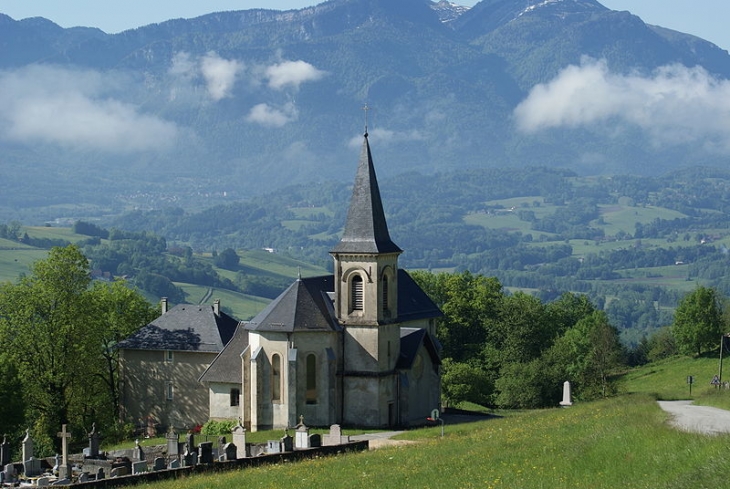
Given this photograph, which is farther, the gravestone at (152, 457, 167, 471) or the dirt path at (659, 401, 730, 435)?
the gravestone at (152, 457, 167, 471)

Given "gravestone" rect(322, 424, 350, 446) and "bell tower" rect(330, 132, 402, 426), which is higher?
"bell tower" rect(330, 132, 402, 426)

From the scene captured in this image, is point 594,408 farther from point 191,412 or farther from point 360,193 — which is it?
point 191,412

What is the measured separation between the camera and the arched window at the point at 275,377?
63.5m

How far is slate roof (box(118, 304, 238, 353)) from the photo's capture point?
71125 mm

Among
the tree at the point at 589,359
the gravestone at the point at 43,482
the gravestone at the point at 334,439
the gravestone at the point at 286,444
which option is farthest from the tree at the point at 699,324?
the gravestone at the point at 43,482

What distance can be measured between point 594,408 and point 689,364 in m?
43.5

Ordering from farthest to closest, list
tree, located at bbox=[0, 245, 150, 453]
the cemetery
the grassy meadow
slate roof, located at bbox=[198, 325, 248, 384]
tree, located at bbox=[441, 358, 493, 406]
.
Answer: tree, located at bbox=[441, 358, 493, 406], slate roof, located at bbox=[198, 325, 248, 384], tree, located at bbox=[0, 245, 150, 453], the cemetery, the grassy meadow

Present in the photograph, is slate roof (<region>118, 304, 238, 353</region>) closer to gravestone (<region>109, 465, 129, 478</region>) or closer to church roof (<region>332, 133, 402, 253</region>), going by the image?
church roof (<region>332, 133, 402, 253</region>)

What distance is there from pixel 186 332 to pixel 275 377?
1020 cm

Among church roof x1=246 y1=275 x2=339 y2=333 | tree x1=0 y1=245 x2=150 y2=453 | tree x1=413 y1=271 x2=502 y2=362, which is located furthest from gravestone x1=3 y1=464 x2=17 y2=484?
tree x1=413 y1=271 x2=502 y2=362

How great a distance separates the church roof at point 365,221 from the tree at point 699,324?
3541 centimetres

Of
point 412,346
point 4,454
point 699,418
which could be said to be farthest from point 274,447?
point 412,346

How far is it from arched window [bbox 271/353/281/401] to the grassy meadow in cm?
1586

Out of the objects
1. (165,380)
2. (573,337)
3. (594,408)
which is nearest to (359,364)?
(165,380)
